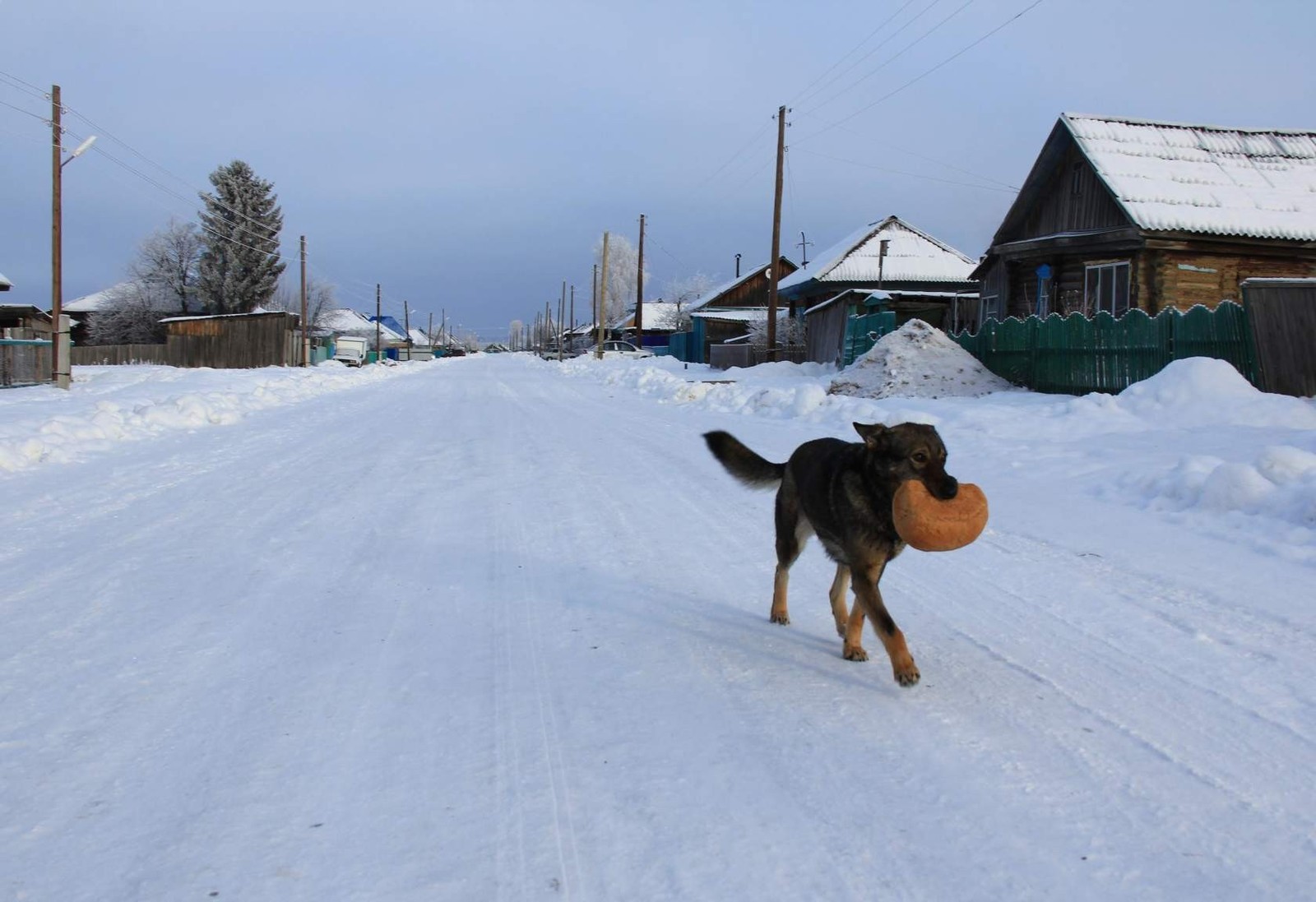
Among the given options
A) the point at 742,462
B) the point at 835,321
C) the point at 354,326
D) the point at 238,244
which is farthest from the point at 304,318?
the point at 354,326

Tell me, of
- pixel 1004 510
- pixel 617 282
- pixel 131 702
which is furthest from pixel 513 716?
pixel 617 282

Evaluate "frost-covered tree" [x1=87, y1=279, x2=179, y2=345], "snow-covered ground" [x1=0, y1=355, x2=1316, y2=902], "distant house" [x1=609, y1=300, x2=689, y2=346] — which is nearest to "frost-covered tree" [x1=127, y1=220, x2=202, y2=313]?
"frost-covered tree" [x1=87, y1=279, x2=179, y2=345]

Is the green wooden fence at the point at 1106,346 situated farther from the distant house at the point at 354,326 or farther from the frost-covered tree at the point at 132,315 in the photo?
the distant house at the point at 354,326

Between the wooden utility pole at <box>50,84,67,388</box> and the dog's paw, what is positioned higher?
the wooden utility pole at <box>50,84,67,388</box>

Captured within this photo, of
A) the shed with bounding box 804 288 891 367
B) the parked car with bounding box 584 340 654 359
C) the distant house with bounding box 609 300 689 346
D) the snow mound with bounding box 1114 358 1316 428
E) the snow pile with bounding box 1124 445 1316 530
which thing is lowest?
the snow pile with bounding box 1124 445 1316 530

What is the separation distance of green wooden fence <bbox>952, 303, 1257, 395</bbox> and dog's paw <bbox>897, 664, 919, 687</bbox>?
13.9 meters

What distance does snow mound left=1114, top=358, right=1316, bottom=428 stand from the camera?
39.8 feet

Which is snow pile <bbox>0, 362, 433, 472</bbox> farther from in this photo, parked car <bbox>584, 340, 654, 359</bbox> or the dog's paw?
parked car <bbox>584, 340, 654, 359</bbox>

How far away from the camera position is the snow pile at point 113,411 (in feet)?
35.3

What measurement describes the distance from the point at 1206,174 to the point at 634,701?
88.7 ft

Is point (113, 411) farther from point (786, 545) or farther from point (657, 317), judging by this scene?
point (657, 317)

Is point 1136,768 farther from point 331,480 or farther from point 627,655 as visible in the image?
point 331,480

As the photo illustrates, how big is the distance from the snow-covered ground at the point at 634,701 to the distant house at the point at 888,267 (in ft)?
122

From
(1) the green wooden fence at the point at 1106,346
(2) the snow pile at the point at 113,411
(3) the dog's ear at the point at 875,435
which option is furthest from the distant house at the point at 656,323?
(3) the dog's ear at the point at 875,435
